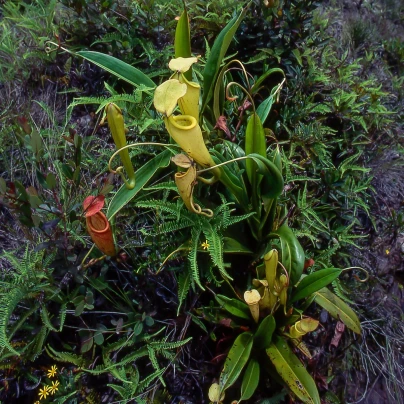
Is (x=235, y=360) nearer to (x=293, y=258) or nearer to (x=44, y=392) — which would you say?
(x=293, y=258)

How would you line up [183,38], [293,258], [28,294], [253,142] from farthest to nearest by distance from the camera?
[183,38], [253,142], [293,258], [28,294]

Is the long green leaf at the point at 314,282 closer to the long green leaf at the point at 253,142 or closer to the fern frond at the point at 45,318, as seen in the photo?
the long green leaf at the point at 253,142

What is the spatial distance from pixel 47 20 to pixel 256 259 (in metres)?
1.69

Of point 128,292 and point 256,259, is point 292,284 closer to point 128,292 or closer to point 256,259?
point 256,259

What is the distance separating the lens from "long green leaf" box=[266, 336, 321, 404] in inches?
56.3

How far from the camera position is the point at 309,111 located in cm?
215

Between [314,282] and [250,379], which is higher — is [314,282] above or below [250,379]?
above

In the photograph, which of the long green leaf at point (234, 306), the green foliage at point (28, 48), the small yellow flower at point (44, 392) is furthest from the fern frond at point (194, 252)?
the green foliage at point (28, 48)

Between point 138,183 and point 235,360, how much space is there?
712 millimetres

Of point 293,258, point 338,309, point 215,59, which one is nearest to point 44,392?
point 293,258

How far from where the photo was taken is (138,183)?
1.59 metres

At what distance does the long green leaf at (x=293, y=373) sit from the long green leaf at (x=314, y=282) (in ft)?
0.61

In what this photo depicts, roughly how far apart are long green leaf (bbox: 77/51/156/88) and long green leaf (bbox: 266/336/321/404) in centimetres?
118

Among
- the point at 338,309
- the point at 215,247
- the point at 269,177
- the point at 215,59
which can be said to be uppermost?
the point at 215,59
